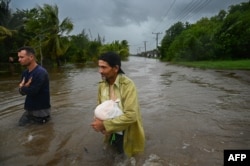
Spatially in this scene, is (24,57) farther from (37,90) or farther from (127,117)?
(127,117)

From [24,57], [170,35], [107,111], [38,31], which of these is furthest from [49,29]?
[170,35]

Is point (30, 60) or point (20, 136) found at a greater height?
point (30, 60)

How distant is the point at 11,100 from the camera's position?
10.9 metres

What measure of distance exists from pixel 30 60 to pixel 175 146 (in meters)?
3.24

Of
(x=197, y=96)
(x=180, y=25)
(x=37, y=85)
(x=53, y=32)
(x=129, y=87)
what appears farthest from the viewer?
(x=180, y=25)

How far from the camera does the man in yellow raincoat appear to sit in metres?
3.28

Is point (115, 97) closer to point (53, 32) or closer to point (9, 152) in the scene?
point (9, 152)

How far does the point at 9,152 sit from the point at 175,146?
9.69ft

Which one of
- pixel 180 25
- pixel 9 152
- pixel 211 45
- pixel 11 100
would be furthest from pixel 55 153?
pixel 180 25

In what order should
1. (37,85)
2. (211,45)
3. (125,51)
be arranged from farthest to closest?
(125,51), (211,45), (37,85)

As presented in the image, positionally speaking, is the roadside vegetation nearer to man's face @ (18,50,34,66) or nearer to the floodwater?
the floodwater

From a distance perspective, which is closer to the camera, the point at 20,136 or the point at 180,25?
the point at 20,136

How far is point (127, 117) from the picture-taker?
3277 millimetres

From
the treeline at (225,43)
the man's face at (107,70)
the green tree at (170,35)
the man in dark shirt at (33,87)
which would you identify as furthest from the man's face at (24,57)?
the green tree at (170,35)
